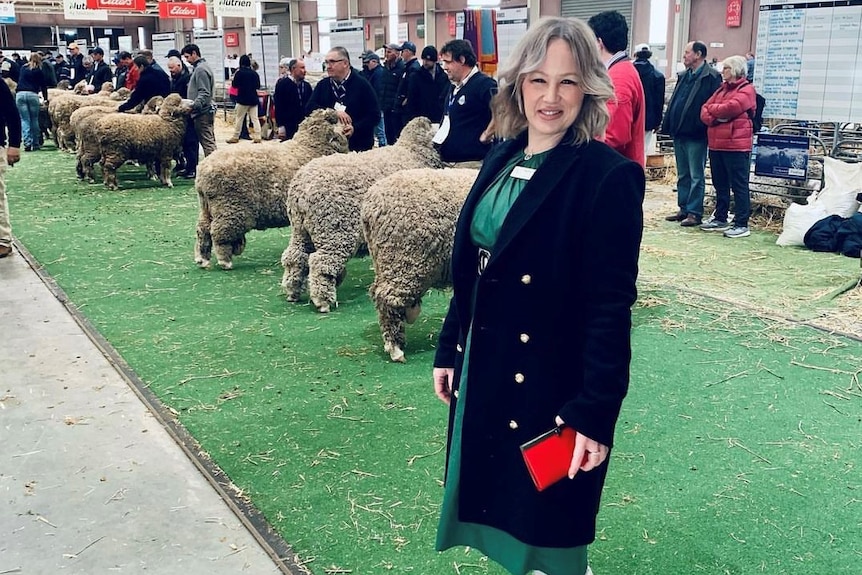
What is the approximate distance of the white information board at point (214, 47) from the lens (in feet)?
61.2

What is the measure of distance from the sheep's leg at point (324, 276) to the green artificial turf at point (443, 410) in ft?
0.40

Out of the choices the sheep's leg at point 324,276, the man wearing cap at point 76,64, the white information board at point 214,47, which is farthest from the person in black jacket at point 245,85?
the sheep's leg at point 324,276

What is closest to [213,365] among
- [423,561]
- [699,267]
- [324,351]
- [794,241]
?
[324,351]

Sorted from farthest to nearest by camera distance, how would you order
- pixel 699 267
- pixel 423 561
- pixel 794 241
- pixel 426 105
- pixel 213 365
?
pixel 426 105 < pixel 794 241 < pixel 699 267 < pixel 213 365 < pixel 423 561

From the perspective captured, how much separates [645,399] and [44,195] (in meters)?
9.55

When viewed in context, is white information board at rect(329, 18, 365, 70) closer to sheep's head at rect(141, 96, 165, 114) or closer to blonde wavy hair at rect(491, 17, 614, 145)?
sheep's head at rect(141, 96, 165, 114)

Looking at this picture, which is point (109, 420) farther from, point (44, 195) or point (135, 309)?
point (44, 195)

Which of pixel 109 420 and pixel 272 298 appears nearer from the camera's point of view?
pixel 109 420

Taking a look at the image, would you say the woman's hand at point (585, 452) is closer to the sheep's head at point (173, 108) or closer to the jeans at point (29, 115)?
the sheep's head at point (173, 108)

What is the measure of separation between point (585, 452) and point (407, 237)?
9.37 feet

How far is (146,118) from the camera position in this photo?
11.0 meters

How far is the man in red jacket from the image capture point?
4320 millimetres

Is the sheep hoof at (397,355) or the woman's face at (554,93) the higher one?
the woman's face at (554,93)

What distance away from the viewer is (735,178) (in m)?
8.06
